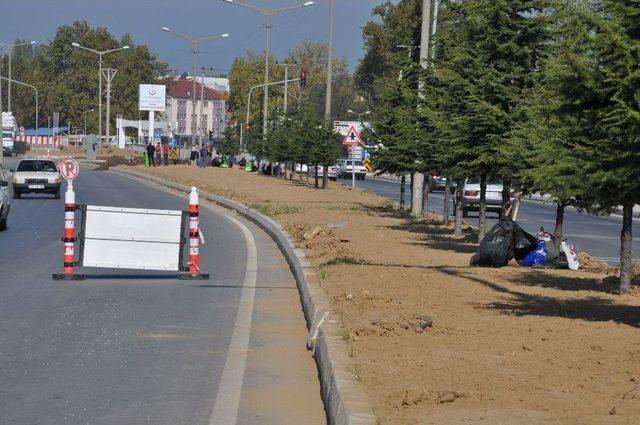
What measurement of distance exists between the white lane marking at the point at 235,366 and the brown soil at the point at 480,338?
3.13 ft

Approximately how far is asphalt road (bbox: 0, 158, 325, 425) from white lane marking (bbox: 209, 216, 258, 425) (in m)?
0.01

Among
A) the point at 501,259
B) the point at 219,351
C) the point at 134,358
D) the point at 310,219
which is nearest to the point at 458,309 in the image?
the point at 219,351

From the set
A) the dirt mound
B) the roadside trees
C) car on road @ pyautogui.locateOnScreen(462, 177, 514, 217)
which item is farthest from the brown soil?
car on road @ pyautogui.locateOnScreen(462, 177, 514, 217)

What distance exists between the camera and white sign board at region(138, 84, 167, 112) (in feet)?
403

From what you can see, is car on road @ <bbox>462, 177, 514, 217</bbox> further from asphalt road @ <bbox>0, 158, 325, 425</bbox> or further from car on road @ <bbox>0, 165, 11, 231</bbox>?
asphalt road @ <bbox>0, 158, 325, 425</bbox>

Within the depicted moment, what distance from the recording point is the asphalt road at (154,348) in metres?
8.60

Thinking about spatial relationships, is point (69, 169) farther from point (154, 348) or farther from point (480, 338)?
point (480, 338)

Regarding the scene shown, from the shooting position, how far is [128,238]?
17188 millimetres

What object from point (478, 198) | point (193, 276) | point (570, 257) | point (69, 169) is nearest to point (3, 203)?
point (69, 169)

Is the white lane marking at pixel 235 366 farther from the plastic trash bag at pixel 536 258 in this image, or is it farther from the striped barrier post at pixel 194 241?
the plastic trash bag at pixel 536 258

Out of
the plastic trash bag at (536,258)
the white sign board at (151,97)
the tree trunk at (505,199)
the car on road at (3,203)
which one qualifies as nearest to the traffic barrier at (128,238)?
the plastic trash bag at (536,258)

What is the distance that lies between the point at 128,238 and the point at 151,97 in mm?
108140

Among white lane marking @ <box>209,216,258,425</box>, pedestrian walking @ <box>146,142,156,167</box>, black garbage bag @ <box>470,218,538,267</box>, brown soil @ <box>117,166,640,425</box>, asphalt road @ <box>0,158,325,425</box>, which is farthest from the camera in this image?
pedestrian walking @ <box>146,142,156,167</box>

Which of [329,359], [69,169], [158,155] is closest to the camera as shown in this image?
[329,359]
